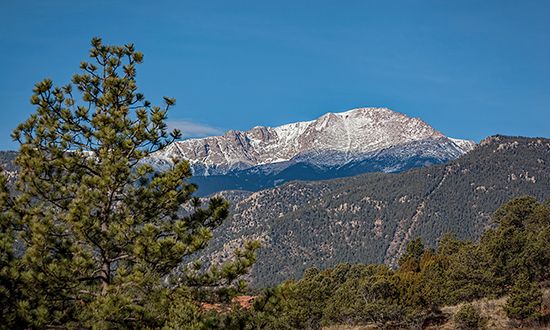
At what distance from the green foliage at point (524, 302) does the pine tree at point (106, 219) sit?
98.6ft

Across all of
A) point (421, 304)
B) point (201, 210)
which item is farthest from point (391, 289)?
point (201, 210)

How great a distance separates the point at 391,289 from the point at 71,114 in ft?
155

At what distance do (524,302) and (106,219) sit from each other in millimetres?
33921

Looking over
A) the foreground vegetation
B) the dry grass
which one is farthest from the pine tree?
the dry grass

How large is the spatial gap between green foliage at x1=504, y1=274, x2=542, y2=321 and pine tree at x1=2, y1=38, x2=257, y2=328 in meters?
30.0

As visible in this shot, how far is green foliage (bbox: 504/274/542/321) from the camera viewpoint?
4012 cm

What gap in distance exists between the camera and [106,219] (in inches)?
672

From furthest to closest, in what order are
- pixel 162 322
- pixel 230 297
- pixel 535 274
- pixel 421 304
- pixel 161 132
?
pixel 421 304 → pixel 535 274 → pixel 161 132 → pixel 230 297 → pixel 162 322

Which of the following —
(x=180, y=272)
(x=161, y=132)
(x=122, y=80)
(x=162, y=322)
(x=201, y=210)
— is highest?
(x=122, y=80)

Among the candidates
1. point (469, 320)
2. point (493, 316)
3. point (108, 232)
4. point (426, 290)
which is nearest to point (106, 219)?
point (108, 232)

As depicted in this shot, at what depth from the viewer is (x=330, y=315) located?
5819 cm

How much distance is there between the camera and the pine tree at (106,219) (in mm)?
15148

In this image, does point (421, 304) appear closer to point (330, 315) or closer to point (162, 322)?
point (330, 315)

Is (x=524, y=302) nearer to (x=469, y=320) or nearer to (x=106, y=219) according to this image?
(x=469, y=320)
